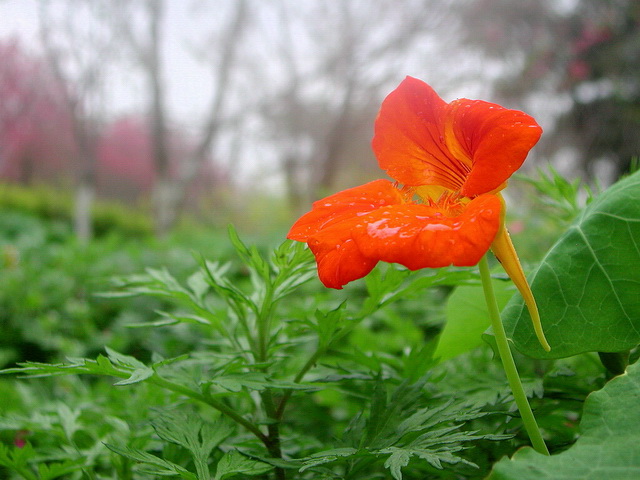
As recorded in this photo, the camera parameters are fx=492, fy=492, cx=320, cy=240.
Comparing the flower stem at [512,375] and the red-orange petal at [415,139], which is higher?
the red-orange petal at [415,139]

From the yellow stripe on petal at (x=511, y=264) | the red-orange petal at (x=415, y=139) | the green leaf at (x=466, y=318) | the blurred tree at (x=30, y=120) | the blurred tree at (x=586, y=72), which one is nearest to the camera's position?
the yellow stripe on petal at (x=511, y=264)

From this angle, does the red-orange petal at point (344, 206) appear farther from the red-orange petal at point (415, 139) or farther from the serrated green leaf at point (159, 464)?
the serrated green leaf at point (159, 464)

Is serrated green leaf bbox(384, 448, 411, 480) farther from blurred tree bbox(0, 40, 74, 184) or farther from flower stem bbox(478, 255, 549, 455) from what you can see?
blurred tree bbox(0, 40, 74, 184)

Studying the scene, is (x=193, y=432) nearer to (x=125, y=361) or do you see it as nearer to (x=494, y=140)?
(x=125, y=361)

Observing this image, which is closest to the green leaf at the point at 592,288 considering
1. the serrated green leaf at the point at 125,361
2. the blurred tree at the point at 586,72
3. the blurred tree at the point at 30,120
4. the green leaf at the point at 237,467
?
the green leaf at the point at 237,467

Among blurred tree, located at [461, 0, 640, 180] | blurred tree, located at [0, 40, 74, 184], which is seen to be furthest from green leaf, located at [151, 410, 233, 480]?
blurred tree, located at [0, 40, 74, 184]

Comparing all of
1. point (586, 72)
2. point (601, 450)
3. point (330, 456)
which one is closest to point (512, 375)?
point (601, 450)
